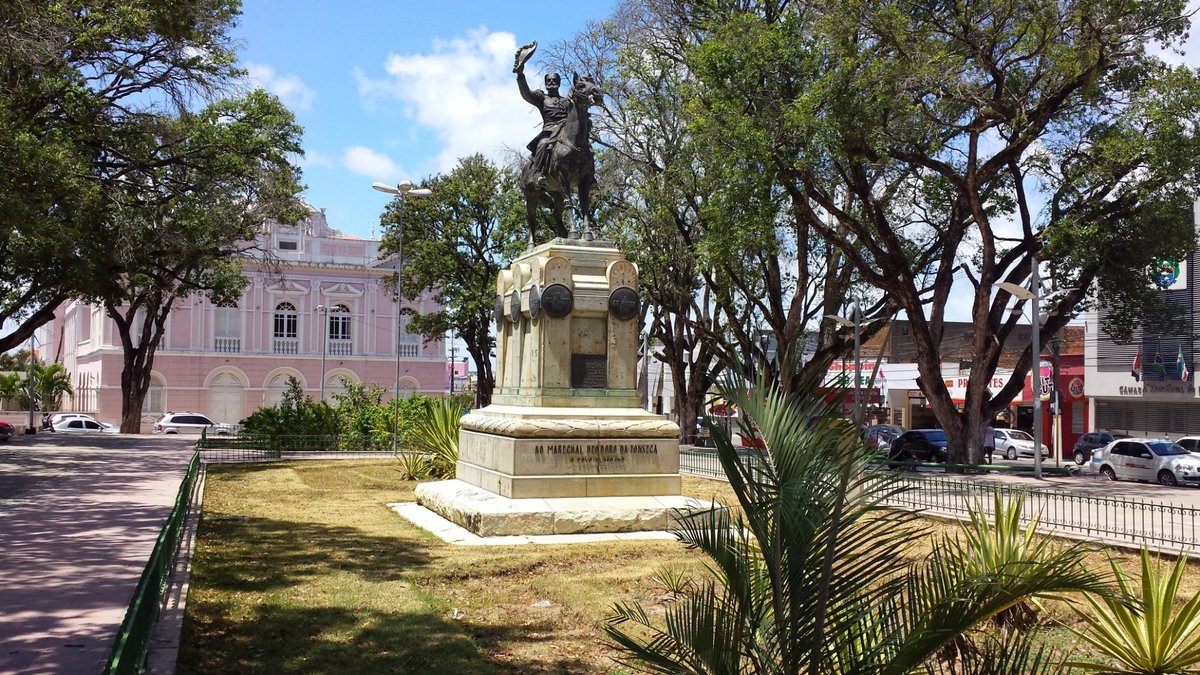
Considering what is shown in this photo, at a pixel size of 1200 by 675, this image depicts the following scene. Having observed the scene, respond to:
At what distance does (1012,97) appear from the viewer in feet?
78.2

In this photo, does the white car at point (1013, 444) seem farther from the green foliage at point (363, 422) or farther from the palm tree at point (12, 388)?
the palm tree at point (12, 388)

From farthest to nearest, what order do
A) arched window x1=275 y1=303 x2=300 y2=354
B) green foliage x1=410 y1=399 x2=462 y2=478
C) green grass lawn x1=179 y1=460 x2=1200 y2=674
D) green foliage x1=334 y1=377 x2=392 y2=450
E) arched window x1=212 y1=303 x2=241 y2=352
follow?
arched window x1=275 y1=303 x2=300 y2=354, arched window x1=212 y1=303 x2=241 y2=352, green foliage x1=334 y1=377 x2=392 y2=450, green foliage x1=410 y1=399 x2=462 y2=478, green grass lawn x1=179 y1=460 x2=1200 y2=674

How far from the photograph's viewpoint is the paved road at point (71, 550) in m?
6.70

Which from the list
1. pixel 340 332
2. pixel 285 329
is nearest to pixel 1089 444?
pixel 340 332

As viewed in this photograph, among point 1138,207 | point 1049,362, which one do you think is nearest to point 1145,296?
point 1138,207

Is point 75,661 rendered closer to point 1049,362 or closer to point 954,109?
point 954,109

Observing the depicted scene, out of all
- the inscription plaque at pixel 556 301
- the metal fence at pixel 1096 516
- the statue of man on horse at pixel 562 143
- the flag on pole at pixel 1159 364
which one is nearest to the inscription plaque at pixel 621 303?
the inscription plaque at pixel 556 301

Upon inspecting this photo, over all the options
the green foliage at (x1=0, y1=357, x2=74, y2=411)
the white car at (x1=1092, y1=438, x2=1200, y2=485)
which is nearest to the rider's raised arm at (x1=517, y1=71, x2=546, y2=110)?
the white car at (x1=1092, y1=438, x2=1200, y2=485)

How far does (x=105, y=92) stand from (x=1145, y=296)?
84.0 feet

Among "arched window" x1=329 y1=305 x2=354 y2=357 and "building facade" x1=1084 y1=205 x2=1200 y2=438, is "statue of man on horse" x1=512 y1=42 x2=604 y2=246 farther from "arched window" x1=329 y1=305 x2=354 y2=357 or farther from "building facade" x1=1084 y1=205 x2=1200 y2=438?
"arched window" x1=329 y1=305 x2=354 y2=357

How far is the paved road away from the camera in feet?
22.0

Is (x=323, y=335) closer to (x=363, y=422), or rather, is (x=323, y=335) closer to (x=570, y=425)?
(x=363, y=422)

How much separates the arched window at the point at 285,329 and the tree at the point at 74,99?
3283 cm

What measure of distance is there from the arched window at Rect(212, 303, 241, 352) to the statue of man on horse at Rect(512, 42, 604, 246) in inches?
1832
